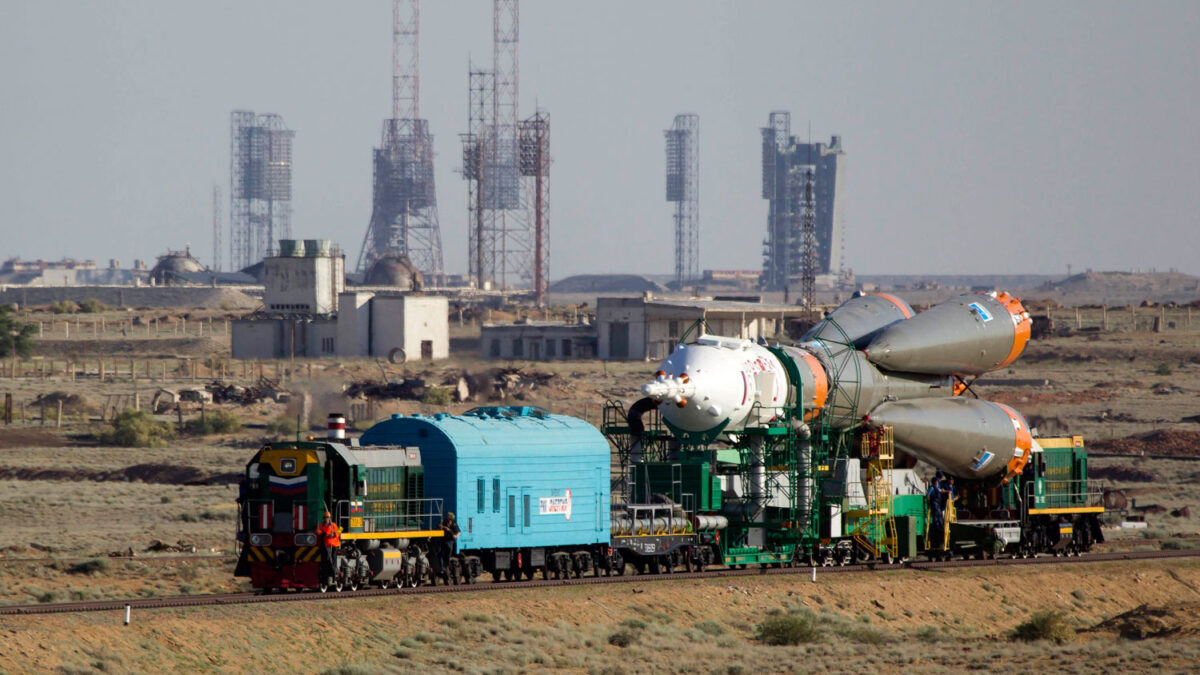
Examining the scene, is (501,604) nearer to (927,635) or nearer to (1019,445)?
(927,635)

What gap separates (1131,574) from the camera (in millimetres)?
40438

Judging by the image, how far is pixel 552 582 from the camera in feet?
111

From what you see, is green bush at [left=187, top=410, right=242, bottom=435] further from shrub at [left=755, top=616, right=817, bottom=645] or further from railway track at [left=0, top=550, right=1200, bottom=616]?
shrub at [left=755, top=616, right=817, bottom=645]

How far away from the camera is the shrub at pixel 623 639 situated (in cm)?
3047

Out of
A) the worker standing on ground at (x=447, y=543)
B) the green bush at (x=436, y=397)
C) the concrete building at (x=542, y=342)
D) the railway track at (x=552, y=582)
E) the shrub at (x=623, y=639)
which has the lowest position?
the shrub at (x=623, y=639)

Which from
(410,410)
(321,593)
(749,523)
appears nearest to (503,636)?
(321,593)

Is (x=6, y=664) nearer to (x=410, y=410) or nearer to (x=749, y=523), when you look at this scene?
(x=749, y=523)

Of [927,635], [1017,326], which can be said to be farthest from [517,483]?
[1017,326]

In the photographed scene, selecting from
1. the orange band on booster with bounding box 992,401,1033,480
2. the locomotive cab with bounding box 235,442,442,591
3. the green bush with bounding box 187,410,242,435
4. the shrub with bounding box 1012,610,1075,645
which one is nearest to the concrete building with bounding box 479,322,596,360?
the green bush with bounding box 187,410,242,435

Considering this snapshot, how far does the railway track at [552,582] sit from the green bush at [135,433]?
136 ft

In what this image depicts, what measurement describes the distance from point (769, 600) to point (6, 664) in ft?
51.1

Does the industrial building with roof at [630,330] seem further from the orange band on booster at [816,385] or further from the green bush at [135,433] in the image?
the orange band on booster at [816,385]

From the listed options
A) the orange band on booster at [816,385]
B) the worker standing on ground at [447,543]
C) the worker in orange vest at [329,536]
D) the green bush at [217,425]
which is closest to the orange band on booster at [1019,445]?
the orange band on booster at [816,385]

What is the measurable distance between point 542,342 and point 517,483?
8419cm
